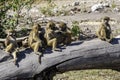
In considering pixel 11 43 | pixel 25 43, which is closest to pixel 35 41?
pixel 25 43

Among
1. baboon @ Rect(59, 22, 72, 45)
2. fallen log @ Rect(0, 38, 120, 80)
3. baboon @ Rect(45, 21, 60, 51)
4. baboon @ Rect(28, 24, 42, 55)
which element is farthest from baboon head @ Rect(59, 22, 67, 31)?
baboon @ Rect(28, 24, 42, 55)

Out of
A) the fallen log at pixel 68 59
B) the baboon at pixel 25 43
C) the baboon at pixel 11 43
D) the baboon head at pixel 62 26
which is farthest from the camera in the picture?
the baboon head at pixel 62 26

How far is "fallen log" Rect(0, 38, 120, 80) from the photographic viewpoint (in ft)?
34.1

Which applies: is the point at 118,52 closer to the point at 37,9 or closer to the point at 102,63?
the point at 102,63

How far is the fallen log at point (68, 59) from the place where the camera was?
10.4 m

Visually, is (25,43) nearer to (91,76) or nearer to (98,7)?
(91,76)

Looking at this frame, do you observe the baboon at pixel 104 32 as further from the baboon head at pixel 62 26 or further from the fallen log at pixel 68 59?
the baboon head at pixel 62 26

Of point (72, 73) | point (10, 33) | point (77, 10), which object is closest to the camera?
point (10, 33)

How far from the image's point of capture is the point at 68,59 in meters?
10.7

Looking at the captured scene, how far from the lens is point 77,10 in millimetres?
22797

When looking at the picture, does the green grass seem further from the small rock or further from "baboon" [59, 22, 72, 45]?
the small rock

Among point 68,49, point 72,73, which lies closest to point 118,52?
point 68,49

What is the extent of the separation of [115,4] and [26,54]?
13275mm

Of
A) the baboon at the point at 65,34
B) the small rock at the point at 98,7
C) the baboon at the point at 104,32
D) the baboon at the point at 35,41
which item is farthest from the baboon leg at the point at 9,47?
the small rock at the point at 98,7
